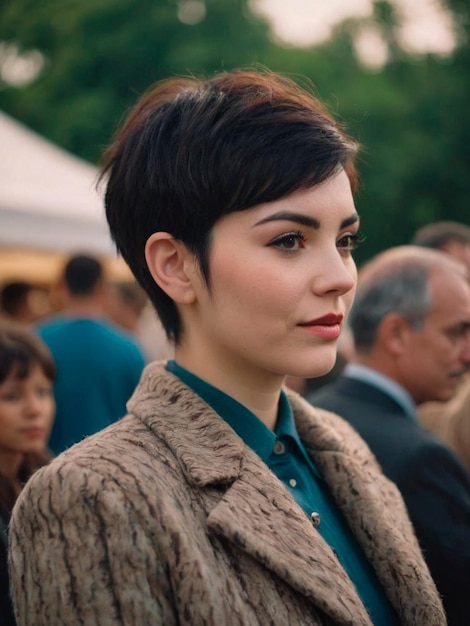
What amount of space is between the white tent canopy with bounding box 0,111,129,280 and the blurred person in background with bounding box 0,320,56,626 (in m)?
2.71

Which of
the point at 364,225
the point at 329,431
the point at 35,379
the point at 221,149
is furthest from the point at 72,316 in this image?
the point at 364,225

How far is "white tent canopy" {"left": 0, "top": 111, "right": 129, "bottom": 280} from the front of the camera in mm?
6941

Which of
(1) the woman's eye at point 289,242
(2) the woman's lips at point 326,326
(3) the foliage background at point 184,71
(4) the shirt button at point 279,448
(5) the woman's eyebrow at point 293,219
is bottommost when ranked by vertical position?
(4) the shirt button at point 279,448

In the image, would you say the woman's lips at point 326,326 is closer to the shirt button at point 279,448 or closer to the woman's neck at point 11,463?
the shirt button at point 279,448

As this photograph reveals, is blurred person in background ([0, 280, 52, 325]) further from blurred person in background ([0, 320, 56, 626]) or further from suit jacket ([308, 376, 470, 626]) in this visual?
suit jacket ([308, 376, 470, 626])

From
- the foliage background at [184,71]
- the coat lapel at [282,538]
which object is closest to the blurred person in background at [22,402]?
the coat lapel at [282,538]

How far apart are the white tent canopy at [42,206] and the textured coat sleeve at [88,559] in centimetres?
508

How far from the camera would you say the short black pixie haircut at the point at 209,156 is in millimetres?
1978

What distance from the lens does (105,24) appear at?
988 inches

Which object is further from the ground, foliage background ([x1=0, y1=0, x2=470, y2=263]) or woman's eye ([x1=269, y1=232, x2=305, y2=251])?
Result: foliage background ([x1=0, y1=0, x2=470, y2=263])

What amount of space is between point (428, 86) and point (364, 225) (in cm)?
423

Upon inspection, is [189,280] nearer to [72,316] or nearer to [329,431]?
[329,431]

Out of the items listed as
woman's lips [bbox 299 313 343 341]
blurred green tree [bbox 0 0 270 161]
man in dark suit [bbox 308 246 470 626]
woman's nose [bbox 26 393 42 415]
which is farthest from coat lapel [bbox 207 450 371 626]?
blurred green tree [bbox 0 0 270 161]

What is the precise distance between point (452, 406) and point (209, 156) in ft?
8.59
